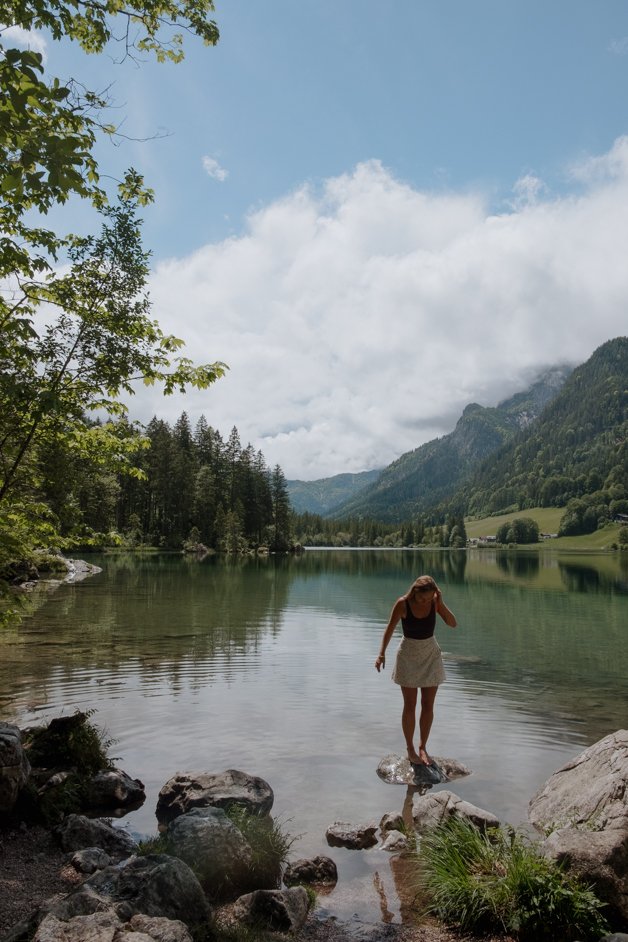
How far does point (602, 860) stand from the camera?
6051 mm

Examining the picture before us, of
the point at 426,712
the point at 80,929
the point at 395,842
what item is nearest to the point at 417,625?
the point at 426,712

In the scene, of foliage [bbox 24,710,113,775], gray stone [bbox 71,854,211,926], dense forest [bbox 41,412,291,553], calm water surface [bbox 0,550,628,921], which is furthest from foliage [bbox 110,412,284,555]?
gray stone [bbox 71,854,211,926]

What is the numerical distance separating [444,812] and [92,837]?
4.65 metres

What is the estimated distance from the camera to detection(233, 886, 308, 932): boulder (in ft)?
19.4

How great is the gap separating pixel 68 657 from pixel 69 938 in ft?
56.6

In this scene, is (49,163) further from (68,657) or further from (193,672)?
(68,657)

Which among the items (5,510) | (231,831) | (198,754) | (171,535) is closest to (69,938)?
(231,831)

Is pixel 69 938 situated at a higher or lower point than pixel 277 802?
higher

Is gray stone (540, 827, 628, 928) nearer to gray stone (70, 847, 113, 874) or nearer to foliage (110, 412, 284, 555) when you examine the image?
gray stone (70, 847, 113, 874)

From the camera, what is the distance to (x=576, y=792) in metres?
8.48

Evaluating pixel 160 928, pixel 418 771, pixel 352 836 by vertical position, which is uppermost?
pixel 160 928

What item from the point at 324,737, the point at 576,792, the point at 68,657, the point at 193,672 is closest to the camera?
the point at 576,792

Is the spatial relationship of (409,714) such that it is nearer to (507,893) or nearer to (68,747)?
(507,893)

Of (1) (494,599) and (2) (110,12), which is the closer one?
(2) (110,12)
